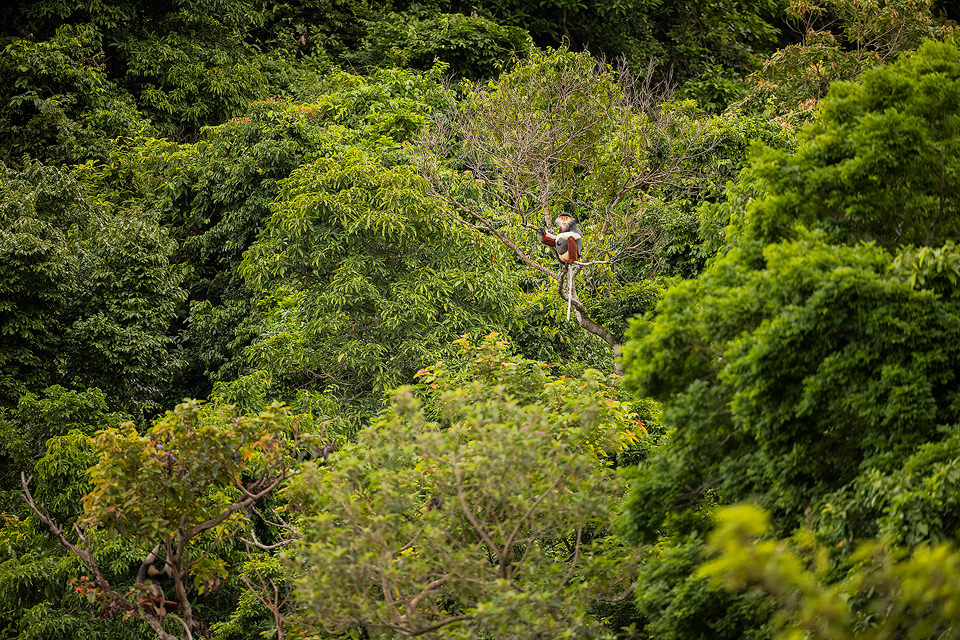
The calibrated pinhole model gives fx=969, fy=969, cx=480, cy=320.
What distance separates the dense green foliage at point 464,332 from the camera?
21.3 feet

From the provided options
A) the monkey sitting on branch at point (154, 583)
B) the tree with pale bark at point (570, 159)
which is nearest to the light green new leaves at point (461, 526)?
the monkey sitting on branch at point (154, 583)

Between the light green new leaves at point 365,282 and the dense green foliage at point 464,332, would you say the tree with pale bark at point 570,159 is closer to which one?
the dense green foliage at point 464,332

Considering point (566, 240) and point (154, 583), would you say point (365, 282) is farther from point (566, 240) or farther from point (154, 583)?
point (154, 583)

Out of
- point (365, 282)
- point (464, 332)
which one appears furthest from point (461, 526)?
point (365, 282)

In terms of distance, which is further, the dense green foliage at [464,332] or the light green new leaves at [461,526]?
the light green new leaves at [461,526]

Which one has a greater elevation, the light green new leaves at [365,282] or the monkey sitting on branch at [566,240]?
the monkey sitting on branch at [566,240]

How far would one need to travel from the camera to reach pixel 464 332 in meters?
13.2

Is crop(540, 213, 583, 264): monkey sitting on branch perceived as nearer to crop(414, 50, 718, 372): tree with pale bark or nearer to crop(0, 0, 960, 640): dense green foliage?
crop(0, 0, 960, 640): dense green foliage

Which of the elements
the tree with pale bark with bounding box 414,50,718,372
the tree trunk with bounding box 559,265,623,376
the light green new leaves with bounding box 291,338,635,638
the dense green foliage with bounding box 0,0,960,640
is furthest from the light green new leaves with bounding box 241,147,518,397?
the light green new leaves with bounding box 291,338,635,638

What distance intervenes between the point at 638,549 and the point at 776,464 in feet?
7.34

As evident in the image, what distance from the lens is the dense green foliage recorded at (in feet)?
21.3

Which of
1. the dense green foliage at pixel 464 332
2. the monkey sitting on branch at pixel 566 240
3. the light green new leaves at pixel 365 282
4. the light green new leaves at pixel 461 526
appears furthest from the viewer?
the light green new leaves at pixel 365 282

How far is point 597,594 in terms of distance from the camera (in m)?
8.39

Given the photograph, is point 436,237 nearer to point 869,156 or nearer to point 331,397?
point 331,397
